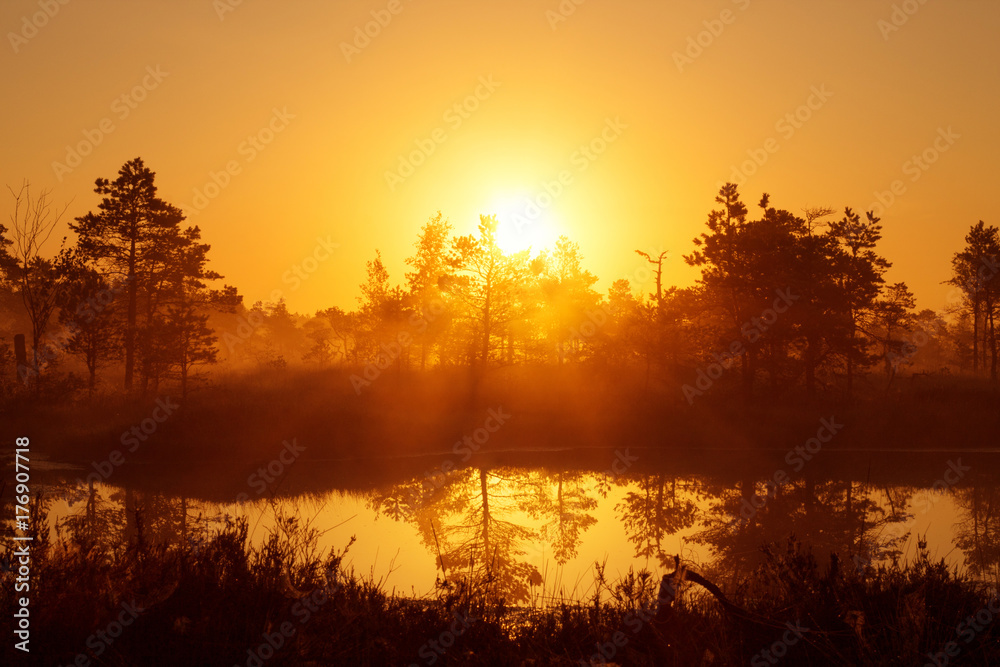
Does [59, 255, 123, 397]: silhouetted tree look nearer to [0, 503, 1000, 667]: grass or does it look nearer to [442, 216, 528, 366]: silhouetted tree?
[442, 216, 528, 366]: silhouetted tree

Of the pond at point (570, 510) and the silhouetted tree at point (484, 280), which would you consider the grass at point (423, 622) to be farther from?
the silhouetted tree at point (484, 280)

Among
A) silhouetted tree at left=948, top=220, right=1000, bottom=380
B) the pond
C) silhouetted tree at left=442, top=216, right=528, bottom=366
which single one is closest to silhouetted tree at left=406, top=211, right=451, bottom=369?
silhouetted tree at left=442, top=216, right=528, bottom=366

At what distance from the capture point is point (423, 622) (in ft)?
23.3

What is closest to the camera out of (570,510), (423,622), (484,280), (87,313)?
(423,622)

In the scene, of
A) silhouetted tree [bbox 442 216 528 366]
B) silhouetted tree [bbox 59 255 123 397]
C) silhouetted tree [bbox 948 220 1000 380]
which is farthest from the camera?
silhouetted tree [bbox 948 220 1000 380]

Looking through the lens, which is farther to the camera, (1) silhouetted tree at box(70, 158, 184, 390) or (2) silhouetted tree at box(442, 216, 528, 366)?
(2) silhouetted tree at box(442, 216, 528, 366)

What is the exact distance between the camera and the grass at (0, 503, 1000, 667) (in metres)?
5.87

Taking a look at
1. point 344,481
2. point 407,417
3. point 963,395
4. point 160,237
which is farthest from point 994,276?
point 160,237

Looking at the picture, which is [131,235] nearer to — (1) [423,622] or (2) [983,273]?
(1) [423,622]

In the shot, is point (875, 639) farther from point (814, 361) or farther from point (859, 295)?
point (859, 295)

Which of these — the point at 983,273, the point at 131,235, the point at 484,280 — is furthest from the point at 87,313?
the point at 983,273

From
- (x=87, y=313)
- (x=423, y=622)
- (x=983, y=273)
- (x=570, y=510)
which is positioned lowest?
(x=570, y=510)

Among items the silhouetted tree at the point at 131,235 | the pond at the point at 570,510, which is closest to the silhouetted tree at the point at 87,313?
the silhouetted tree at the point at 131,235

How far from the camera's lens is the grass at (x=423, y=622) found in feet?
19.3
